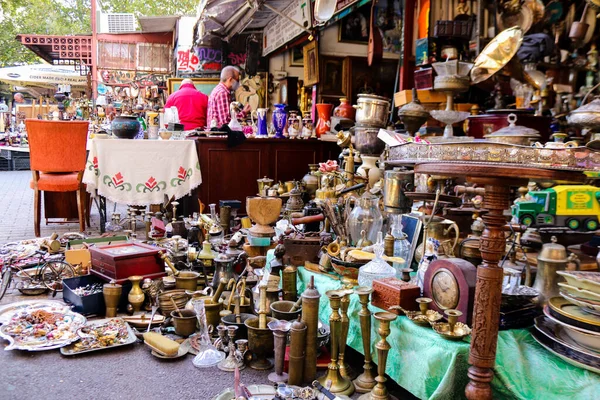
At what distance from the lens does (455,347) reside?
1.91 metres

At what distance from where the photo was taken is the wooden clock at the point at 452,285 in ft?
6.59

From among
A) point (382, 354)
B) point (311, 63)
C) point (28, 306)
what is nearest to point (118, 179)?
point (28, 306)

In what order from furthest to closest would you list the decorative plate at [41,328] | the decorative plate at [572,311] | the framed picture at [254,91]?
the framed picture at [254,91] → the decorative plate at [41,328] → the decorative plate at [572,311]

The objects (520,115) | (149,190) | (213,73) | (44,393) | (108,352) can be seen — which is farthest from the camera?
(213,73)

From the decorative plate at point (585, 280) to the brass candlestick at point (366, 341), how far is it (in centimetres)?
81

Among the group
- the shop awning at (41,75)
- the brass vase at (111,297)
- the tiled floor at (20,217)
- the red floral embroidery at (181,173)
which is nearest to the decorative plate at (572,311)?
the brass vase at (111,297)

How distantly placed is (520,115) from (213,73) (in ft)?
32.7

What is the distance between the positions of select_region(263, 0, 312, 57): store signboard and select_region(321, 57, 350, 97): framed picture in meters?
0.69

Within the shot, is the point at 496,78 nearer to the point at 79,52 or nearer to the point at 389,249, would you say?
the point at 389,249

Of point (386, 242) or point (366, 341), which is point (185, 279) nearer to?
point (386, 242)

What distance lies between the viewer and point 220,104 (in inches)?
274

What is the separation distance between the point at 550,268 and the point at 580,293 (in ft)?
Answer: 1.18

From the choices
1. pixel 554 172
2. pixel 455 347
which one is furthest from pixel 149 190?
pixel 554 172

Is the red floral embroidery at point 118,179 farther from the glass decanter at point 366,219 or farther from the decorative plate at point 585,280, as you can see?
the decorative plate at point 585,280
